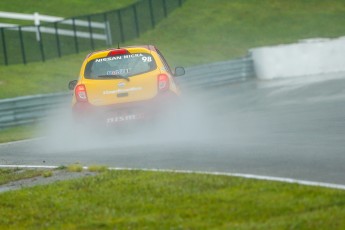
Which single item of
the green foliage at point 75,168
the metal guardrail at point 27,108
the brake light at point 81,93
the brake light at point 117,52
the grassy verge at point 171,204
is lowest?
the metal guardrail at point 27,108

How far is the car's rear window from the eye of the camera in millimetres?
18828

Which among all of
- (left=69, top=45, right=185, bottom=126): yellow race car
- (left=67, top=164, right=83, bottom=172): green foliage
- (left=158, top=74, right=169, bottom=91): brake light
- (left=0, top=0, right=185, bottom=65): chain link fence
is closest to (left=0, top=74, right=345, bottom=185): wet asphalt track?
(left=69, top=45, right=185, bottom=126): yellow race car

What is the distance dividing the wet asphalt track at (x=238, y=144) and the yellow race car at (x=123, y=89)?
44 centimetres

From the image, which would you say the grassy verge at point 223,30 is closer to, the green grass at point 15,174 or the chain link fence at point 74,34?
the chain link fence at point 74,34

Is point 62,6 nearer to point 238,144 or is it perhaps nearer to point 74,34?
point 74,34

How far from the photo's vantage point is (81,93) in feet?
61.8

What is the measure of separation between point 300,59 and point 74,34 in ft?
31.6

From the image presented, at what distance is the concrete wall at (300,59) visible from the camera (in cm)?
3438

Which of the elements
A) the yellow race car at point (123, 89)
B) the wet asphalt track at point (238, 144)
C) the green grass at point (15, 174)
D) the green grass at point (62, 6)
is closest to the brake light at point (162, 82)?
the yellow race car at point (123, 89)

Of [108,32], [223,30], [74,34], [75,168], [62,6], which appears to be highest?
[62,6]

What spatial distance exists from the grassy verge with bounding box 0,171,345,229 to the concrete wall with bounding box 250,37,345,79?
2137cm

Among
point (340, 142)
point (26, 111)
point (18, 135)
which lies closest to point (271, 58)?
point (26, 111)

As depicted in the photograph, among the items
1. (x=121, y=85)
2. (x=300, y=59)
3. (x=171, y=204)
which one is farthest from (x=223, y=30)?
(x=171, y=204)

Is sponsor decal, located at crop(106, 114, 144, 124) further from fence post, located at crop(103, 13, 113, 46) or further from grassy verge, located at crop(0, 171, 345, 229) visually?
fence post, located at crop(103, 13, 113, 46)
